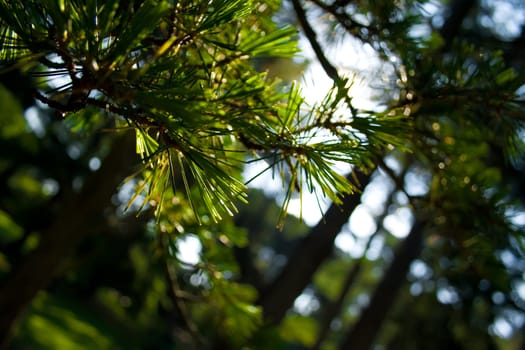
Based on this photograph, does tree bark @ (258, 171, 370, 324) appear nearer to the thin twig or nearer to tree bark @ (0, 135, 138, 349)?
tree bark @ (0, 135, 138, 349)

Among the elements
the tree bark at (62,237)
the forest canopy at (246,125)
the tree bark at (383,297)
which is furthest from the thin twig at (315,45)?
the tree bark at (383,297)

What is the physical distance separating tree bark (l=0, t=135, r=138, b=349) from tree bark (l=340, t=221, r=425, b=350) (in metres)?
5.44

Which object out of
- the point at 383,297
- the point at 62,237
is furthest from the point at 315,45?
the point at 383,297

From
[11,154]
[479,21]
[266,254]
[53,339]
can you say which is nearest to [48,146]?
[11,154]

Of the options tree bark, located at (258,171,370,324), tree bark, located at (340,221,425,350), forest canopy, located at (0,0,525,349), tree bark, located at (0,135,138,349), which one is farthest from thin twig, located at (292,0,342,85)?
tree bark, located at (340,221,425,350)

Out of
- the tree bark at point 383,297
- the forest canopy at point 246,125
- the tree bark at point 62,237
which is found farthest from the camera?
the tree bark at point 383,297

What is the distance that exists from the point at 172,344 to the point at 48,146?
6.33m

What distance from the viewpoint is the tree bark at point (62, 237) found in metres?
2.98

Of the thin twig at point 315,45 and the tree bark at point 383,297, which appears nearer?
the thin twig at point 315,45

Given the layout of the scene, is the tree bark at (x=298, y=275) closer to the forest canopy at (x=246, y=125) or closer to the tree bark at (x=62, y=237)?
the forest canopy at (x=246, y=125)

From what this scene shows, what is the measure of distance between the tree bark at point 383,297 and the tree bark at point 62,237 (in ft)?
17.9

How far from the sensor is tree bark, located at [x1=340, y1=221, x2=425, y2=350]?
7762 millimetres

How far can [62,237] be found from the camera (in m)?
3.13

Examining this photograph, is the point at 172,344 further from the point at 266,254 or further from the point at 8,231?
the point at 266,254
